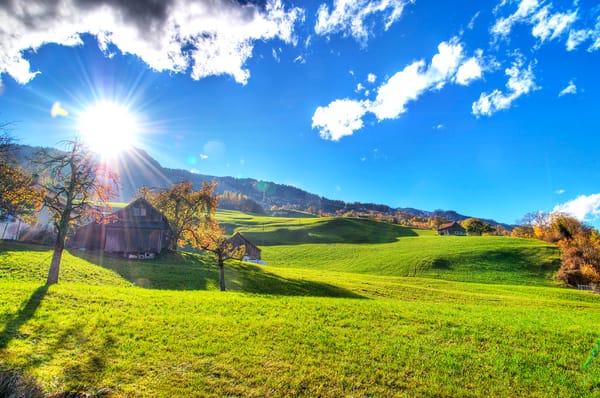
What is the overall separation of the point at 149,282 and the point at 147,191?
30.5 meters

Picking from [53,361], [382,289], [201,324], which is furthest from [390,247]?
[53,361]

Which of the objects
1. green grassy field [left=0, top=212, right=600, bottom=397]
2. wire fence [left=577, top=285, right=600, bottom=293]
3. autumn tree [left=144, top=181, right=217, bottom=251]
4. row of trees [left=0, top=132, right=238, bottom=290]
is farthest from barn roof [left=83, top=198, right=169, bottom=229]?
wire fence [left=577, top=285, right=600, bottom=293]

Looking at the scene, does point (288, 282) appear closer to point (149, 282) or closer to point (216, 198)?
point (149, 282)

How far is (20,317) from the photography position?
11406 millimetres

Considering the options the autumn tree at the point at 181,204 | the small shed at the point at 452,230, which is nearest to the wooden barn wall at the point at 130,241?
the autumn tree at the point at 181,204

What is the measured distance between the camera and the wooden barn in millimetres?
43969

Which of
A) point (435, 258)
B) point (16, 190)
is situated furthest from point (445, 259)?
point (16, 190)

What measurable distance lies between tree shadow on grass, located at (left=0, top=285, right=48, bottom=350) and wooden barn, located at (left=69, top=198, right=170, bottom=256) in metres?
30.1

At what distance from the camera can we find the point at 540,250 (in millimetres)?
68125

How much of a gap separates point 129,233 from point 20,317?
120 ft

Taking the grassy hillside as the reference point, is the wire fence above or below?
below

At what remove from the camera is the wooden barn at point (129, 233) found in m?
44.0

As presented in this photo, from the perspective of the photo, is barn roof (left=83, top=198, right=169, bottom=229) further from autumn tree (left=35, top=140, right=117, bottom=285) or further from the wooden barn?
autumn tree (left=35, top=140, right=117, bottom=285)

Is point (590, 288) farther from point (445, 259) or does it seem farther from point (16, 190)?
point (16, 190)
